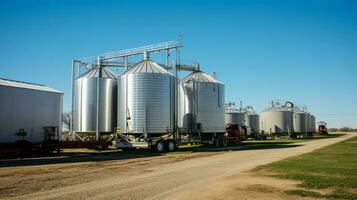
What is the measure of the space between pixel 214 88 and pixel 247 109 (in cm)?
4218

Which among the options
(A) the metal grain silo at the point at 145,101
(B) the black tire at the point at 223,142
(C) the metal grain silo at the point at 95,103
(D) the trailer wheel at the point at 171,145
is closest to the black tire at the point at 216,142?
(B) the black tire at the point at 223,142

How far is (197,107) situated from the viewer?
42.1 m

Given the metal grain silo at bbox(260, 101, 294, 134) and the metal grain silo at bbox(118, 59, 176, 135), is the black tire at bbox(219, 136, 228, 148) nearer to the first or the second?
the metal grain silo at bbox(118, 59, 176, 135)

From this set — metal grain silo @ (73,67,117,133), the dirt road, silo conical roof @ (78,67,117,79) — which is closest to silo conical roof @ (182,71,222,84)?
silo conical roof @ (78,67,117,79)

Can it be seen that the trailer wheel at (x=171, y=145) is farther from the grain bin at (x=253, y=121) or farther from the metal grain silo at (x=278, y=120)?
the metal grain silo at (x=278, y=120)

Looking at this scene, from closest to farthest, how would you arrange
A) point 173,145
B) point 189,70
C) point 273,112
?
1. point 173,145
2. point 189,70
3. point 273,112

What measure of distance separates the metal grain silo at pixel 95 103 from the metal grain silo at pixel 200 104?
26.4ft

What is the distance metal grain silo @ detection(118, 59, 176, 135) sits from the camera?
34.9m

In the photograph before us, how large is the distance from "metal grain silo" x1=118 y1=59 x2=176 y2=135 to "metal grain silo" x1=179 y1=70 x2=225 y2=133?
5.25 metres

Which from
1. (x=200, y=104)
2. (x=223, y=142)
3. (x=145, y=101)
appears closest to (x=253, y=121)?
(x=223, y=142)

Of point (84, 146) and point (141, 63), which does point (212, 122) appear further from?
point (84, 146)

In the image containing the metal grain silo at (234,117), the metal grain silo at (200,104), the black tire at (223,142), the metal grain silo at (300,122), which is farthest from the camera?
the metal grain silo at (300,122)

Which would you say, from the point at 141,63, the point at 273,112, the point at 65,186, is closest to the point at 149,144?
the point at 141,63

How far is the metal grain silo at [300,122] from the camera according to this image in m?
85.4
